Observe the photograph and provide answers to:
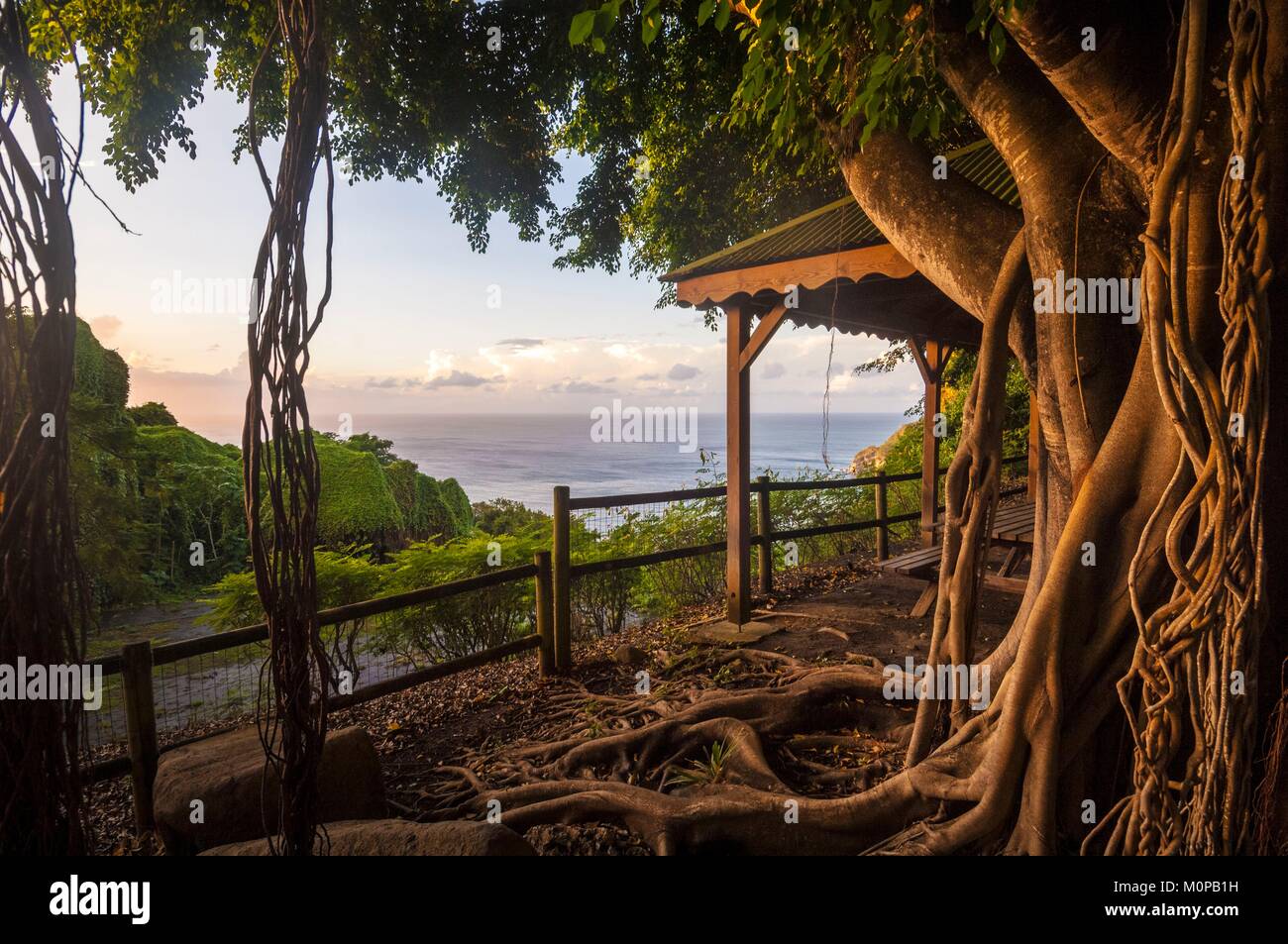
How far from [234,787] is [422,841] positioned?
1.08 metres

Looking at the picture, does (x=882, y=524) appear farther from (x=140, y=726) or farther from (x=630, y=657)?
(x=140, y=726)

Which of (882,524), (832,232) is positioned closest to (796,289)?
(832,232)

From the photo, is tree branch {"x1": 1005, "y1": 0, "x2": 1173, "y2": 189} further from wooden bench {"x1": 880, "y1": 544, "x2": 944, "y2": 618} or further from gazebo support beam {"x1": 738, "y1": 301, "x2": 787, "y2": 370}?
wooden bench {"x1": 880, "y1": 544, "x2": 944, "y2": 618}

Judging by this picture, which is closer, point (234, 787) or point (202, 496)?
point (234, 787)

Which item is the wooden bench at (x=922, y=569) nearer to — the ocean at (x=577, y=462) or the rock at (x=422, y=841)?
the rock at (x=422, y=841)

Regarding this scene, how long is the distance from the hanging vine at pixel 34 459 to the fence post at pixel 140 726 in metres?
2.54

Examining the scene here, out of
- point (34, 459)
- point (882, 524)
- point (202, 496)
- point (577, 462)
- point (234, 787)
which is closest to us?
point (34, 459)

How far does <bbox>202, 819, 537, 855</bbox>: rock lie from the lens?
2139 mm

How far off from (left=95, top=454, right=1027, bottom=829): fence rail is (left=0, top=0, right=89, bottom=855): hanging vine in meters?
0.10

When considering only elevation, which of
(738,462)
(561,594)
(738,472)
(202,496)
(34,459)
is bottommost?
(561,594)

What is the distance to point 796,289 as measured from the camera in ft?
16.8

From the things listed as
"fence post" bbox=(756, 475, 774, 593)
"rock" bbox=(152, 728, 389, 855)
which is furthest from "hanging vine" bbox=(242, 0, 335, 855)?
"fence post" bbox=(756, 475, 774, 593)

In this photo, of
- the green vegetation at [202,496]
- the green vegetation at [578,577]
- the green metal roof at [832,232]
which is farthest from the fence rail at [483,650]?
the green vegetation at [202,496]
